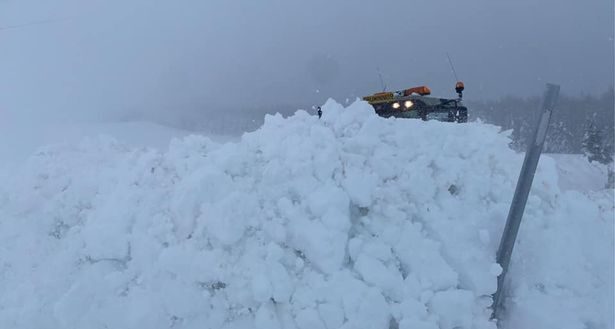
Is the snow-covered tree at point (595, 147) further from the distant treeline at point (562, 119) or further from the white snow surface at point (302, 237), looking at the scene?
the white snow surface at point (302, 237)

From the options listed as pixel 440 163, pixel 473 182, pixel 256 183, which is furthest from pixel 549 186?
pixel 256 183

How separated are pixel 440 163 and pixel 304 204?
5.09 feet

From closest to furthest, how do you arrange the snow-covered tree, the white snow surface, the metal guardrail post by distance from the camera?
the white snow surface → the metal guardrail post → the snow-covered tree

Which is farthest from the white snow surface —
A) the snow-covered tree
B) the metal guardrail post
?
the snow-covered tree

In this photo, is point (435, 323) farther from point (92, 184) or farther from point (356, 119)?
point (92, 184)

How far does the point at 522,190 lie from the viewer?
4082mm

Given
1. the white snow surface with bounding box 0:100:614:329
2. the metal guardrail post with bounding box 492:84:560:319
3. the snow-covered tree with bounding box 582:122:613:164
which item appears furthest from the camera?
the snow-covered tree with bounding box 582:122:613:164

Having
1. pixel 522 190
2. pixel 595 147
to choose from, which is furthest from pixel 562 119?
pixel 522 190

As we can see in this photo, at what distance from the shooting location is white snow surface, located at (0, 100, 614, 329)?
3.82 meters

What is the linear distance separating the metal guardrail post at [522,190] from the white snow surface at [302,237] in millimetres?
144

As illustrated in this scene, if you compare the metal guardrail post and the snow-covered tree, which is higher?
the metal guardrail post

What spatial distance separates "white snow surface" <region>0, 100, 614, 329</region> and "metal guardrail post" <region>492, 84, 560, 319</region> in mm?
144

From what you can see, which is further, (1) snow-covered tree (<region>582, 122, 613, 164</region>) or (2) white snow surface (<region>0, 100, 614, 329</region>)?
(1) snow-covered tree (<region>582, 122, 613, 164</region>)

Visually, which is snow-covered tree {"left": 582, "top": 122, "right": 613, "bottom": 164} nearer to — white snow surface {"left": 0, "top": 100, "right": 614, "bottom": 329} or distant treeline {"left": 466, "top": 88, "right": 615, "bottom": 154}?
distant treeline {"left": 466, "top": 88, "right": 615, "bottom": 154}
